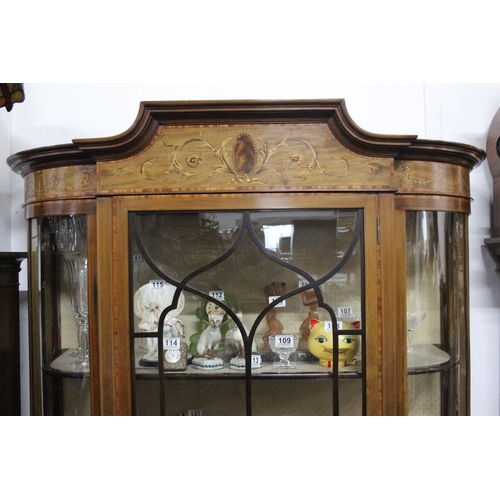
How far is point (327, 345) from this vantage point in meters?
0.85

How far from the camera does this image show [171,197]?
0.81 m

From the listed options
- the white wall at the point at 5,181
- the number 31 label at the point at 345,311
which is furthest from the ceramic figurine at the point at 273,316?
the white wall at the point at 5,181

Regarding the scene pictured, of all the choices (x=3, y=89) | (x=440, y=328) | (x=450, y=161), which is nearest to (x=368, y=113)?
(x=450, y=161)

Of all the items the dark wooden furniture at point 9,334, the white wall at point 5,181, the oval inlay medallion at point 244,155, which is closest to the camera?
the oval inlay medallion at point 244,155

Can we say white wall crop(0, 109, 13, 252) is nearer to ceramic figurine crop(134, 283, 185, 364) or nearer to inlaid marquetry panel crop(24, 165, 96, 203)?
inlaid marquetry panel crop(24, 165, 96, 203)

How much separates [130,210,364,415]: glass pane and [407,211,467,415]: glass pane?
0.49 feet

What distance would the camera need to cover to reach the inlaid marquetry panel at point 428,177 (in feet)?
2.78

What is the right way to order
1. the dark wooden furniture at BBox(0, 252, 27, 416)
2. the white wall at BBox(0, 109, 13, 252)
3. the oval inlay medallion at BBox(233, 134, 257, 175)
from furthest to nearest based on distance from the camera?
the white wall at BBox(0, 109, 13, 252) < the dark wooden furniture at BBox(0, 252, 27, 416) < the oval inlay medallion at BBox(233, 134, 257, 175)

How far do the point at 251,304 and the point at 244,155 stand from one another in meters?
0.30

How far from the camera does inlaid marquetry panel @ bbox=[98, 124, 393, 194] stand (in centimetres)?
80

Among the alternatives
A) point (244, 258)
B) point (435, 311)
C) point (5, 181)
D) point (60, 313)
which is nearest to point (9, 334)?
point (60, 313)

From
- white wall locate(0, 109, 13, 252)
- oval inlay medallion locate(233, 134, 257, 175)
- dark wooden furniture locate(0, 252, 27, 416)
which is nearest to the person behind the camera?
oval inlay medallion locate(233, 134, 257, 175)

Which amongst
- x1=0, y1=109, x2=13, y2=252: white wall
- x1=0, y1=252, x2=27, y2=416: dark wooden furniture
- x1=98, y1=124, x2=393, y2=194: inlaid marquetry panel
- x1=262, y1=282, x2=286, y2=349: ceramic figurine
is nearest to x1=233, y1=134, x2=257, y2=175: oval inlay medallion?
x1=98, y1=124, x2=393, y2=194: inlaid marquetry panel

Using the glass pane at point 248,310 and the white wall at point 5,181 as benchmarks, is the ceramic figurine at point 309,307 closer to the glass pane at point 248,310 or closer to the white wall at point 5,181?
the glass pane at point 248,310
